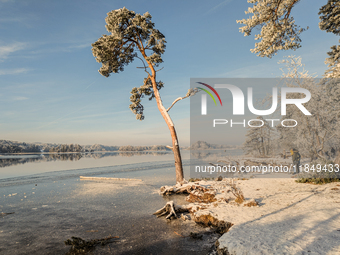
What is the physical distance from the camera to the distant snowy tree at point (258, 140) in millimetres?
28833

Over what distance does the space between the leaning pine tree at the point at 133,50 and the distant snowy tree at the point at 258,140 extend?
58.6 ft

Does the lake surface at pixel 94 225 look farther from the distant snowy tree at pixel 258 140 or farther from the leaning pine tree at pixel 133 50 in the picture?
the distant snowy tree at pixel 258 140

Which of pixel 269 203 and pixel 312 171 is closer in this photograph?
pixel 269 203

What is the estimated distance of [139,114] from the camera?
16953mm

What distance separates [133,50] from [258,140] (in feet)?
78.7

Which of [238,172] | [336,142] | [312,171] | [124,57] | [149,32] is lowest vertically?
[238,172]

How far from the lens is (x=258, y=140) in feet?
103

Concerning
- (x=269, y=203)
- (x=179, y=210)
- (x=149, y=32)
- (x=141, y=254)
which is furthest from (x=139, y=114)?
(x=141, y=254)

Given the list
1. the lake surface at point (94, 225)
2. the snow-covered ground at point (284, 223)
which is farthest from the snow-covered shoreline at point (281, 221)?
the lake surface at point (94, 225)

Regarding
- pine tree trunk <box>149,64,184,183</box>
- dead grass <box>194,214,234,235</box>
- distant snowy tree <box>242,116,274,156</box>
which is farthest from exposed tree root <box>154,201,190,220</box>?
distant snowy tree <box>242,116,274,156</box>

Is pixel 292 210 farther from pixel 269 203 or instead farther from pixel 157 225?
pixel 157 225

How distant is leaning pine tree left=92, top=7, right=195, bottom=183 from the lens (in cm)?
1400

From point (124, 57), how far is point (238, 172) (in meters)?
15.7

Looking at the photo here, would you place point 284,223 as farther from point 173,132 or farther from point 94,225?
point 173,132
